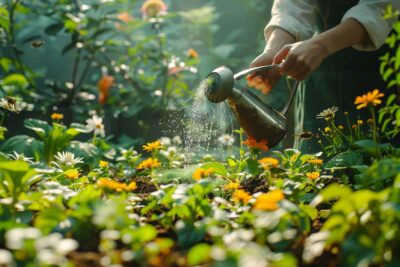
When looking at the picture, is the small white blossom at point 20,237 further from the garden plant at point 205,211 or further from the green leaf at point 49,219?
the green leaf at point 49,219

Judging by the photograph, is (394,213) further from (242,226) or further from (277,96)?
(277,96)

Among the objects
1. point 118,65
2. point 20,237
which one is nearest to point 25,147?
point 20,237

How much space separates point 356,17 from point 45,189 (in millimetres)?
1244

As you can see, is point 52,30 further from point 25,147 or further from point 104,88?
point 25,147

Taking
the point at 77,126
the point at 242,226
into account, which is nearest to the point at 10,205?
the point at 242,226

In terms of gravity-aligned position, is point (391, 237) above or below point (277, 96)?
below

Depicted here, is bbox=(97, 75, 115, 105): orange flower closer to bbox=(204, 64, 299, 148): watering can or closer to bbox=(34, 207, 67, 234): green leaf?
bbox=(204, 64, 299, 148): watering can

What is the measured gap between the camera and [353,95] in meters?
2.51

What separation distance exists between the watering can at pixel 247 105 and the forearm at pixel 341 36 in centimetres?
18

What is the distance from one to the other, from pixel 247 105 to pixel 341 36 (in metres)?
0.44

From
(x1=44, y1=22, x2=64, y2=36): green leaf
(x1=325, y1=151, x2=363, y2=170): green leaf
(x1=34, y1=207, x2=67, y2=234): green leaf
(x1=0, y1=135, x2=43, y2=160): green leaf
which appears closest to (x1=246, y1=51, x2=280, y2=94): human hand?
(x1=325, y1=151, x2=363, y2=170): green leaf

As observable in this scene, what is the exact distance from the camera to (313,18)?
2.53m

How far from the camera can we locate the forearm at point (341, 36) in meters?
1.92

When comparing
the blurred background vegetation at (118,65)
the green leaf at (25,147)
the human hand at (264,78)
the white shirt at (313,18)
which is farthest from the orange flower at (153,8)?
the human hand at (264,78)
